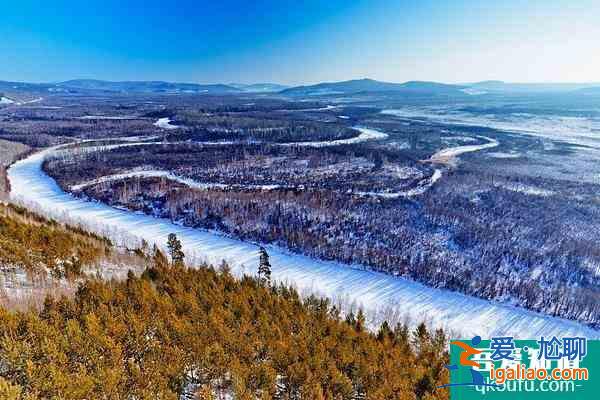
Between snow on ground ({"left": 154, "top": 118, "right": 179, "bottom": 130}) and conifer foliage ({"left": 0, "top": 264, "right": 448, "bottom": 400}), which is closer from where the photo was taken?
conifer foliage ({"left": 0, "top": 264, "right": 448, "bottom": 400})

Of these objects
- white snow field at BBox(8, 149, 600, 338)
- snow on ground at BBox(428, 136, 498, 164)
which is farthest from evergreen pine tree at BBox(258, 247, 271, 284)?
snow on ground at BBox(428, 136, 498, 164)

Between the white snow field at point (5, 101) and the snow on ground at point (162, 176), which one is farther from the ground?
the white snow field at point (5, 101)

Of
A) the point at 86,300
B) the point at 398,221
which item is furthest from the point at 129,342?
the point at 398,221

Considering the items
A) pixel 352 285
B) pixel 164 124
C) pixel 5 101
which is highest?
pixel 5 101

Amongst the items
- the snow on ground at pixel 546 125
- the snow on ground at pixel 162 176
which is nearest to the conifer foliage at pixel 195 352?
the snow on ground at pixel 162 176

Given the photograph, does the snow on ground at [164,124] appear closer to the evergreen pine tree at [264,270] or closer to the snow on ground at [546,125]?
the snow on ground at [546,125]

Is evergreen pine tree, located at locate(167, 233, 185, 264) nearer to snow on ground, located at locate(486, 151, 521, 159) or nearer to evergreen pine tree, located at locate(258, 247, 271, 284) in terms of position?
evergreen pine tree, located at locate(258, 247, 271, 284)

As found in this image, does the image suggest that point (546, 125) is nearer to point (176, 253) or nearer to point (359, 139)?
point (359, 139)

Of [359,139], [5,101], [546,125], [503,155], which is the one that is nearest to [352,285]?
[503,155]

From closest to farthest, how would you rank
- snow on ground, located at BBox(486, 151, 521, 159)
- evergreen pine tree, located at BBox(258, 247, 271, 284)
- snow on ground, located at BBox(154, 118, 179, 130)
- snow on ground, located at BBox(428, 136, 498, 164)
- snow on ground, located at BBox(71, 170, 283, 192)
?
evergreen pine tree, located at BBox(258, 247, 271, 284) < snow on ground, located at BBox(71, 170, 283, 192) < snow on ground, located at BBox(428, 136, 498, 164) < snow on ground, located at BBox(486, 151, 521, 159) < snow on ground, located at BBox(154, 118, 179, 130)

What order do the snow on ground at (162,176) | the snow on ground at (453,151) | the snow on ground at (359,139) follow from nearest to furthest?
the snow on ground at (162,176), the snow on ground at (453,151), the snow on ground at (359,139)
